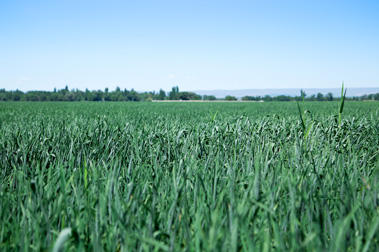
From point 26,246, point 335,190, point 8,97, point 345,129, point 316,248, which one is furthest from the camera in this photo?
point 8,97

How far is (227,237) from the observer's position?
97cm

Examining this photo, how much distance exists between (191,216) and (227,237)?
39 centimetres

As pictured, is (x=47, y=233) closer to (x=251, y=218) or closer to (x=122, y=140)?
(x=251, y=218)

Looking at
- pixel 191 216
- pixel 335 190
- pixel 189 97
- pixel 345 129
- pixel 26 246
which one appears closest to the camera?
pixel 26 246

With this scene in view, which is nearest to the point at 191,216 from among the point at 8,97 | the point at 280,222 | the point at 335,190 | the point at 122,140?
the point at 280,222

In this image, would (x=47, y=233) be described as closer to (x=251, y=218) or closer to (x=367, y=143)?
(x=251, y=218)

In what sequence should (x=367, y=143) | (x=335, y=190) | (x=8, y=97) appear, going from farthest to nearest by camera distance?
(x=8, y=97) < (x=367, y=143) < (x=335, y=190)

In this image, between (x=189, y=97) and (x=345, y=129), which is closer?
(x=345, y=129)

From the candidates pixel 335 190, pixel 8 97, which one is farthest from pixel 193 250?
pixel 8 97

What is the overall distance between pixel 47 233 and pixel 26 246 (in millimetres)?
87

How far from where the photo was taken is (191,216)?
4.38 ft

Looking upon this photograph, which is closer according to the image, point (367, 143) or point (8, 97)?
point (367, 143)

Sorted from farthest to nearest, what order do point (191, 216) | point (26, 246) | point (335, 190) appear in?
point (335, 190)
point (191, 216)
point (26, 246)

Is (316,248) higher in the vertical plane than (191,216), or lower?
higher
